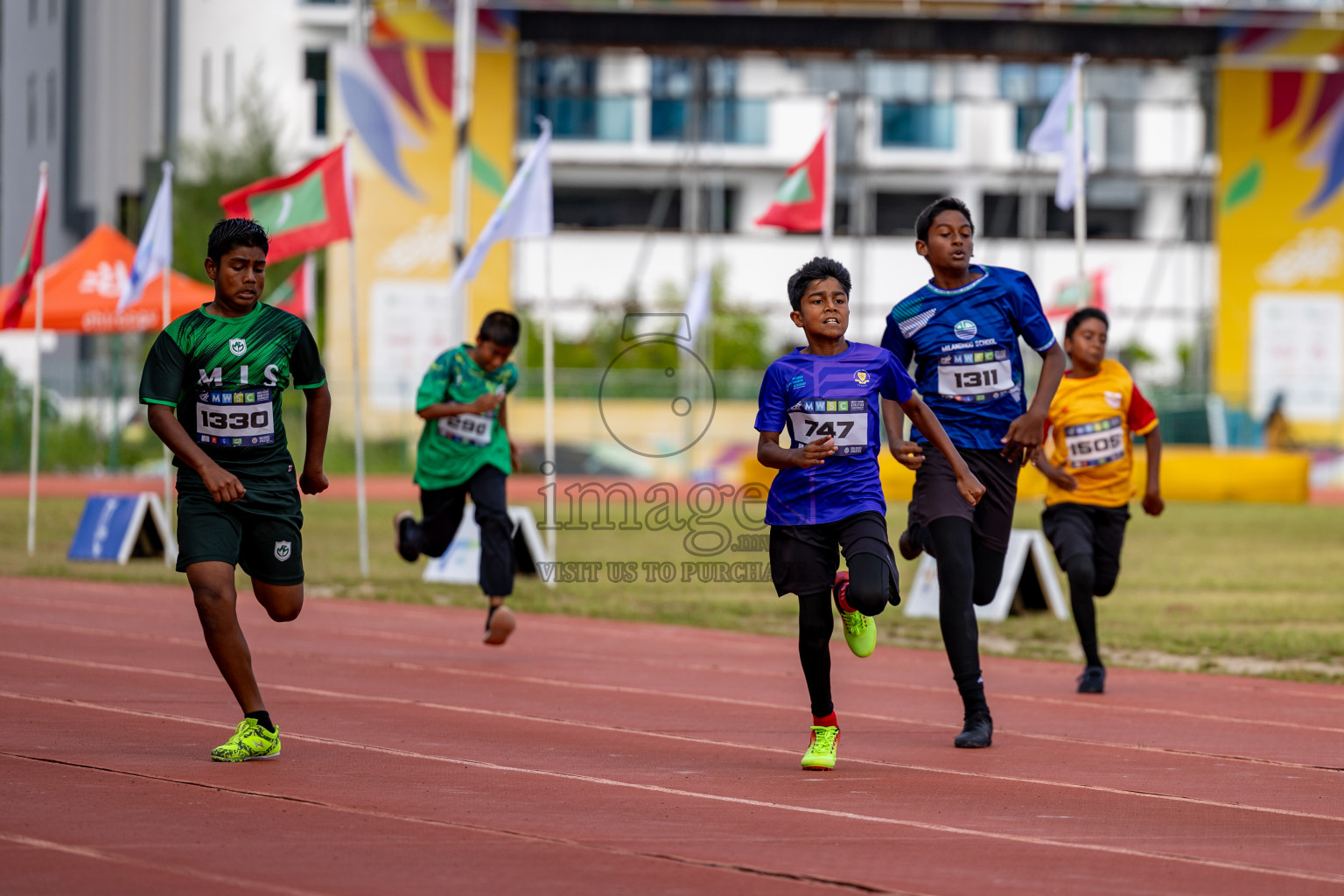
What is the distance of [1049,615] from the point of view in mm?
13812

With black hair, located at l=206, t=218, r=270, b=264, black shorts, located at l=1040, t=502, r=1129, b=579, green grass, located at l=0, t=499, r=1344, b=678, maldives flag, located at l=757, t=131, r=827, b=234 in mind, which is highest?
maldives flag, located at l=757, t=131, r=827, b=234

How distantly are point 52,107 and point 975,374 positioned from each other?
50817 mm

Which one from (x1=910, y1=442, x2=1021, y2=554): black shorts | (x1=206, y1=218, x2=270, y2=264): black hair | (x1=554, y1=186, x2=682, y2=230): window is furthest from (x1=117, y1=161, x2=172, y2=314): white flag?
(x1=554, y1=186, x2=682, y2=230): window

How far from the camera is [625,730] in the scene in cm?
805

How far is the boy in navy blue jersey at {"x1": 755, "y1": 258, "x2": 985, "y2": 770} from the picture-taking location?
6992mm

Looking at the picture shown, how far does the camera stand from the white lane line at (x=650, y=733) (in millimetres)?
6418

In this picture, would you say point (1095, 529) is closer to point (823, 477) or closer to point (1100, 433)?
point (1100, 433)

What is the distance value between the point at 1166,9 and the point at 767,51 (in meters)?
8.50

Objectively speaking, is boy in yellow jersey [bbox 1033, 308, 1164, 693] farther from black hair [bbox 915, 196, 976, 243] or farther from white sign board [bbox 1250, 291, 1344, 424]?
white sign board [bbox 1250, 291, 1344, 424]

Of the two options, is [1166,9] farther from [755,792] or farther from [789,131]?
[755,792]

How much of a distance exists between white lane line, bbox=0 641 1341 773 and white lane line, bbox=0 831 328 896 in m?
4.14

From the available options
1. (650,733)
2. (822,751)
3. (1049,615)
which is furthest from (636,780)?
(1049,615)

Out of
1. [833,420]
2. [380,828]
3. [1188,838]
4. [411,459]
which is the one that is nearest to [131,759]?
[380,828]

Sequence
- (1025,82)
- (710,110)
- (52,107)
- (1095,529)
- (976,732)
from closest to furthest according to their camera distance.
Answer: (976,732), (1095,529), (710,110), (52,107), (1025,82)
